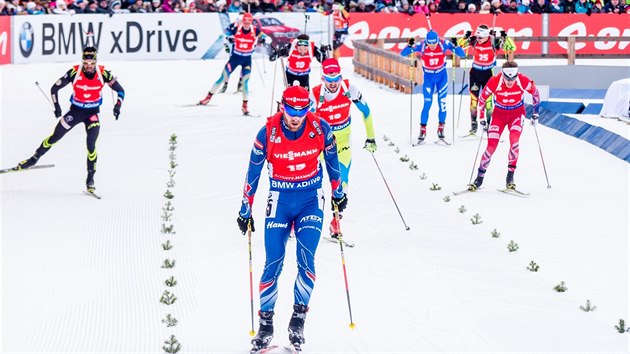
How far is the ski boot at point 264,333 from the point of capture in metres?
9.53

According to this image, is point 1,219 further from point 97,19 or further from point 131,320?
point 97,19

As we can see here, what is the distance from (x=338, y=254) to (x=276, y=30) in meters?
23.5

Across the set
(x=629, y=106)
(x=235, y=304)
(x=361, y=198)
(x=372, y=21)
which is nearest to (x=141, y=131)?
(x=361, y=198)

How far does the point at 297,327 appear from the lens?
376 inches

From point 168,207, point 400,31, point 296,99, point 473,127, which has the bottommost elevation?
point 168,207

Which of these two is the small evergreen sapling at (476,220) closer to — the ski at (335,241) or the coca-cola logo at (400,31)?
the ski at (335,241)

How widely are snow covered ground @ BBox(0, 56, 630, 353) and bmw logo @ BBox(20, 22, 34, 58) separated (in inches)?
466

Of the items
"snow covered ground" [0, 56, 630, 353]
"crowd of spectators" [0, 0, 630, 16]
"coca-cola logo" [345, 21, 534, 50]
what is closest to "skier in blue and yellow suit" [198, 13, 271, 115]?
"snow covered ground" [0, 56, 630, 353]

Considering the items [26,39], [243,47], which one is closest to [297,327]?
[243,47]

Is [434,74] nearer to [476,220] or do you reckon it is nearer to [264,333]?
[476,220]

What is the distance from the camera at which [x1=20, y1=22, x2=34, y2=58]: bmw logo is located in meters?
33.5

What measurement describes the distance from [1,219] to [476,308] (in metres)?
6.84

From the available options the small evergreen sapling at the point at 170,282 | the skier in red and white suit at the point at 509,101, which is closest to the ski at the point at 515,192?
the skier in red and white suit at the point at 509,101

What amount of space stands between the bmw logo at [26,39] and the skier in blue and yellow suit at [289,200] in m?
25.4
